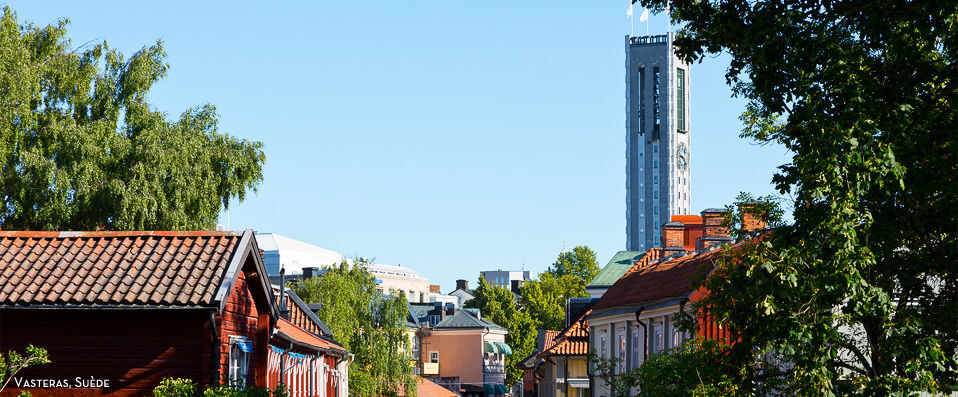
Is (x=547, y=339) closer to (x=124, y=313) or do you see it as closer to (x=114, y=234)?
(x=114, y=234)

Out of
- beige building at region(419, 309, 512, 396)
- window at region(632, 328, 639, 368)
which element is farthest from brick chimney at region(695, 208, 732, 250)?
beige building at region(419, 309, 512, 396)

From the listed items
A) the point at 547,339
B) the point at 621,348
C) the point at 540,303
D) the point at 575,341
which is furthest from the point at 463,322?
the point at 621,348

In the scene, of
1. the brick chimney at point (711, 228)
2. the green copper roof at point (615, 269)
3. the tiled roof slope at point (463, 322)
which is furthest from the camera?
the tiled roof slope at point (463, 322)

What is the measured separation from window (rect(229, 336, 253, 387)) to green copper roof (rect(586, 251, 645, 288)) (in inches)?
1564

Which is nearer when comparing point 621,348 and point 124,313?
point 124,313

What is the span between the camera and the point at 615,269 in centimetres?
6506

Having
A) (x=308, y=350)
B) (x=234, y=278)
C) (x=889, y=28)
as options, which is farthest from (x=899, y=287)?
(x=308, y=350)

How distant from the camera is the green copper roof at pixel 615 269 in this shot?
208 feet

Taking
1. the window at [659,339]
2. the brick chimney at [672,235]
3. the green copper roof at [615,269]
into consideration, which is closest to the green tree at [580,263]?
the green copper roof at [615,269]

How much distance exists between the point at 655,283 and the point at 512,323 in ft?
228

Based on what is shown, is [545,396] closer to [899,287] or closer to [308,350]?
[308,350]

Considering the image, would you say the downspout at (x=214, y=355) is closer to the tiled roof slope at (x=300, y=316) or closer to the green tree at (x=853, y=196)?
the green tree at (x=853, y=196)

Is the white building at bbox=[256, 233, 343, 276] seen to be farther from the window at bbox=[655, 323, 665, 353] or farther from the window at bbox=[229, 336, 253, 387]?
the window at bbox=[229, 336, 253, 387]

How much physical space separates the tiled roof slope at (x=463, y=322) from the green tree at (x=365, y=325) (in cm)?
3899
